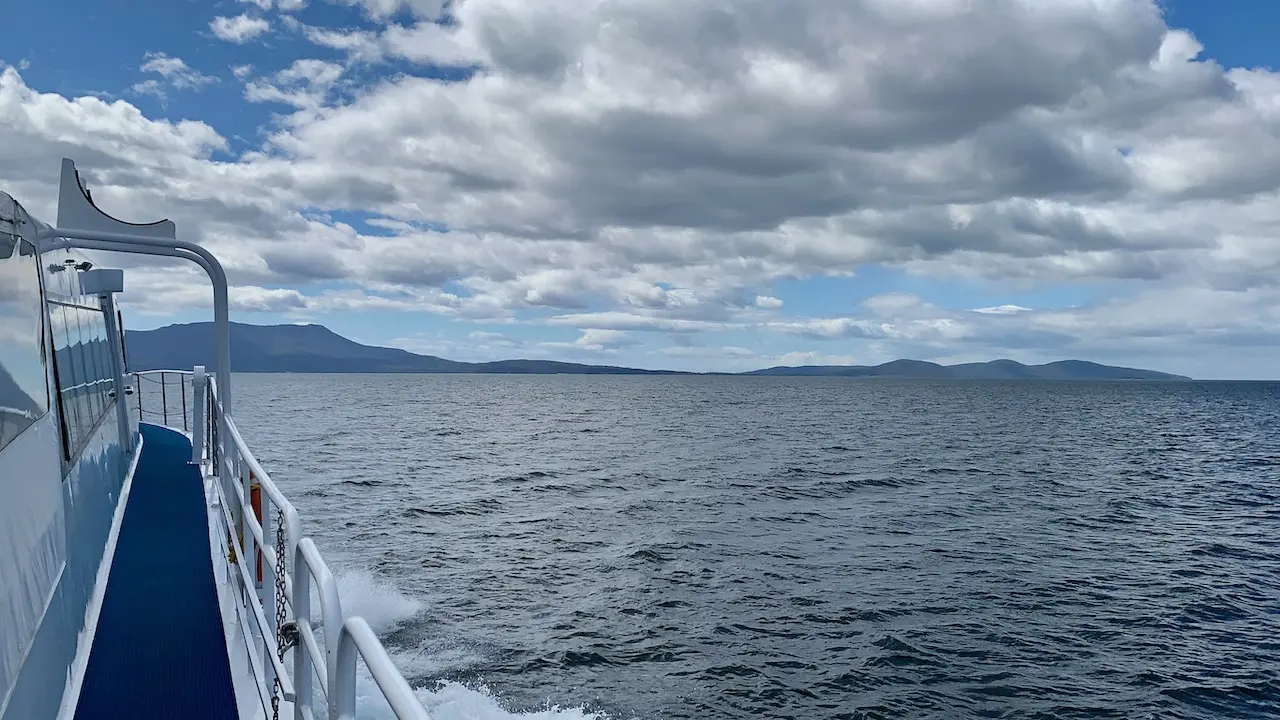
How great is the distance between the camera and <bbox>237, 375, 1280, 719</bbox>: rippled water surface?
1440 centimetres

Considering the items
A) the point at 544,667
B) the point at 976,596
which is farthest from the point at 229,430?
the point at 976,596

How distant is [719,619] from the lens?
57.8 ft

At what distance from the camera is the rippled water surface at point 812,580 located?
14.4m

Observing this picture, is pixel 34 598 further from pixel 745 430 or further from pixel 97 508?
pixel 745 430

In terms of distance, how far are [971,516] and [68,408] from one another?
28411 millimetres

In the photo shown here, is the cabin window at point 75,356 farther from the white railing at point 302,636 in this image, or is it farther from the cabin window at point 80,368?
the white railing at point 302,636

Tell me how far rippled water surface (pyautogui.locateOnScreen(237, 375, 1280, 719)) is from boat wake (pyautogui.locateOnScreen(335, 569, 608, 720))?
0.08m

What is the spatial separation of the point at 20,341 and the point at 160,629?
2662 millimetres

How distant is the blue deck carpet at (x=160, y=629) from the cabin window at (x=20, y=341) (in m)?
1.76

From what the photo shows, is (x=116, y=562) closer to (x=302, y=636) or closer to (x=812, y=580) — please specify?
(x=302, y=636)

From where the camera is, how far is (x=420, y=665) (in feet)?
48.4

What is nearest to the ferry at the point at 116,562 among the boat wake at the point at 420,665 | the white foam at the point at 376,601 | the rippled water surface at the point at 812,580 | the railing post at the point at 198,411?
the railing post at the point at 198,411

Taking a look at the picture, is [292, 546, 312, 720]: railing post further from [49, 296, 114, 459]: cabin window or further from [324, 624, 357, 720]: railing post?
[49, 296, 114, 459]: cabin window

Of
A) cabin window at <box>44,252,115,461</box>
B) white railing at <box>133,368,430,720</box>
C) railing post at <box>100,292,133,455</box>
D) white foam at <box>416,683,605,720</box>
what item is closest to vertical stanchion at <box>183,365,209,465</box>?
railing post at <box>100,292,133,455</box>
